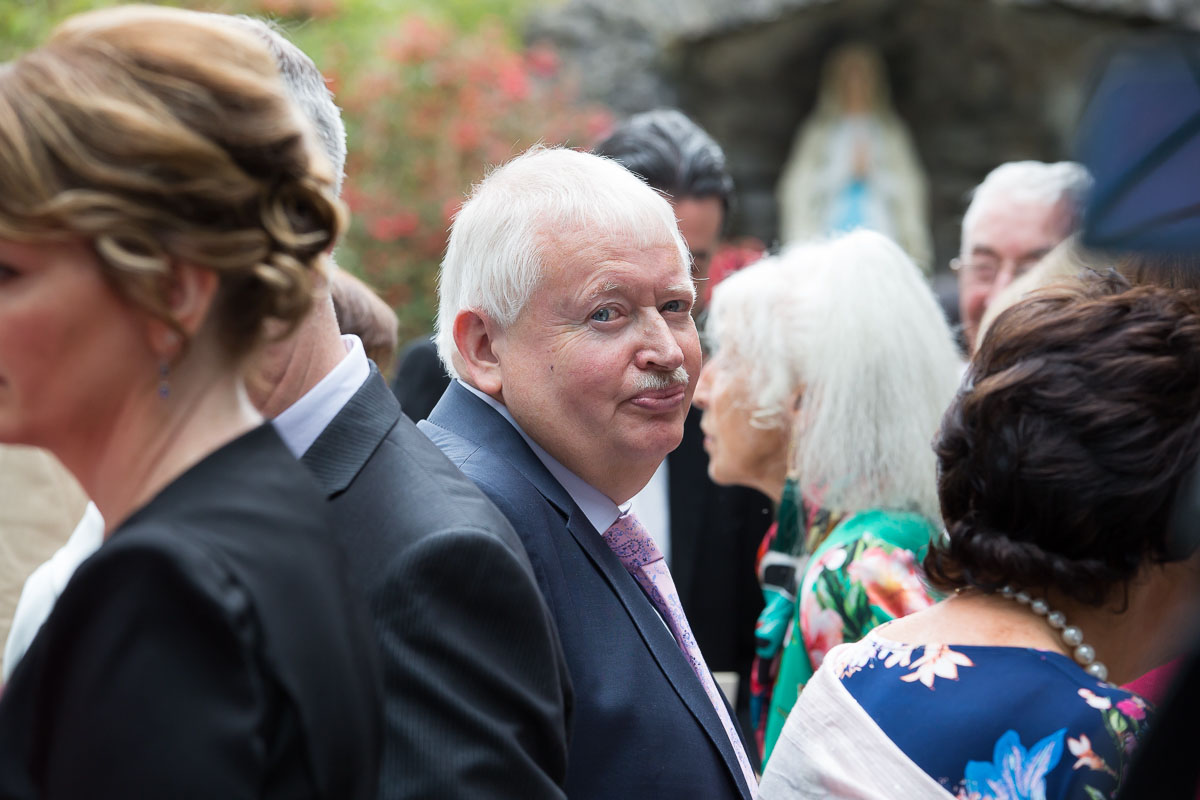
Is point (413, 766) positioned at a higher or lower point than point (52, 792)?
lower

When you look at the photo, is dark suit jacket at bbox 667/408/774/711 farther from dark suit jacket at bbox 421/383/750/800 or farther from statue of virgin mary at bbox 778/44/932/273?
statue of virgin mary at bbox 778/44/932/273

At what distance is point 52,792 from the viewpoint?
1.03m

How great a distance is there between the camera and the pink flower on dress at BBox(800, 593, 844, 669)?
8.46 feet

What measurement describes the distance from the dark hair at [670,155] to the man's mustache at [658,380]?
1.93 m

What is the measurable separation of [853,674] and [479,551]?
2.26ft

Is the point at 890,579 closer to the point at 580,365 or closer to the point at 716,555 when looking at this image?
the point at 580,365

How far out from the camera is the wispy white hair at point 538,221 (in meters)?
2.19

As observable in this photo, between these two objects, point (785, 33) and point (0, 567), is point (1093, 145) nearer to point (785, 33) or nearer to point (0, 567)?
point (0, 567)

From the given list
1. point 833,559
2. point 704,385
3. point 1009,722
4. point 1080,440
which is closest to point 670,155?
point 704,385

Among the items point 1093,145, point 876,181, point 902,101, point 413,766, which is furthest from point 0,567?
point 902,101

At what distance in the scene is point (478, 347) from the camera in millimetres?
2287

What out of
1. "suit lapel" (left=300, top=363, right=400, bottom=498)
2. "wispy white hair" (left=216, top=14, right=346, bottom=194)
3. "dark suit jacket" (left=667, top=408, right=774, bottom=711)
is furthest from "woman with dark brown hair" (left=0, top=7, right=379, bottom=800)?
"dark suit jacket" (left=667, top=408, right=774, bottom=711)

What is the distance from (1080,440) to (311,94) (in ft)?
4.26

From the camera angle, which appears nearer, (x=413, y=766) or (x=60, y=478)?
(x=413, y=766)
